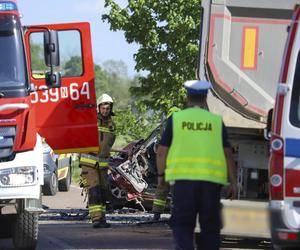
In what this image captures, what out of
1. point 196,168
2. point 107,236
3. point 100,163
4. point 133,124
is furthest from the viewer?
point 133,124

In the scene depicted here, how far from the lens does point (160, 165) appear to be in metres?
8.34

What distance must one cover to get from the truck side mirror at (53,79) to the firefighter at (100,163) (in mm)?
2447

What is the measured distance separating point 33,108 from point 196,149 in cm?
375

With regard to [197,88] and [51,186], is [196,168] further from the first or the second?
[51,186]

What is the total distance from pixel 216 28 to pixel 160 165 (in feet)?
8.71

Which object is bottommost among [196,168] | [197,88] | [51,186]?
[51,186]

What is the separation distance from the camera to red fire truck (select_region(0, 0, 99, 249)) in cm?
1043

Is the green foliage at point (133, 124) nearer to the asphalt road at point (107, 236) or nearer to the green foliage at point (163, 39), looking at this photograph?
the green foliage at point (163, 39)

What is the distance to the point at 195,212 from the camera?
8070 mm

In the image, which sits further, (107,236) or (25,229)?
(107,236)

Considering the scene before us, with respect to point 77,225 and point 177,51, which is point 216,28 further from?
point 177,51

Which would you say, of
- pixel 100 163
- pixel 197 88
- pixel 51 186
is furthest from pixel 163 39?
pixel 197 88

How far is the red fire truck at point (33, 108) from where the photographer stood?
1043cm

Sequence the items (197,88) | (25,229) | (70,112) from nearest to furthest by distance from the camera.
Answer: (197,88) < (25,229) < (70,112)
